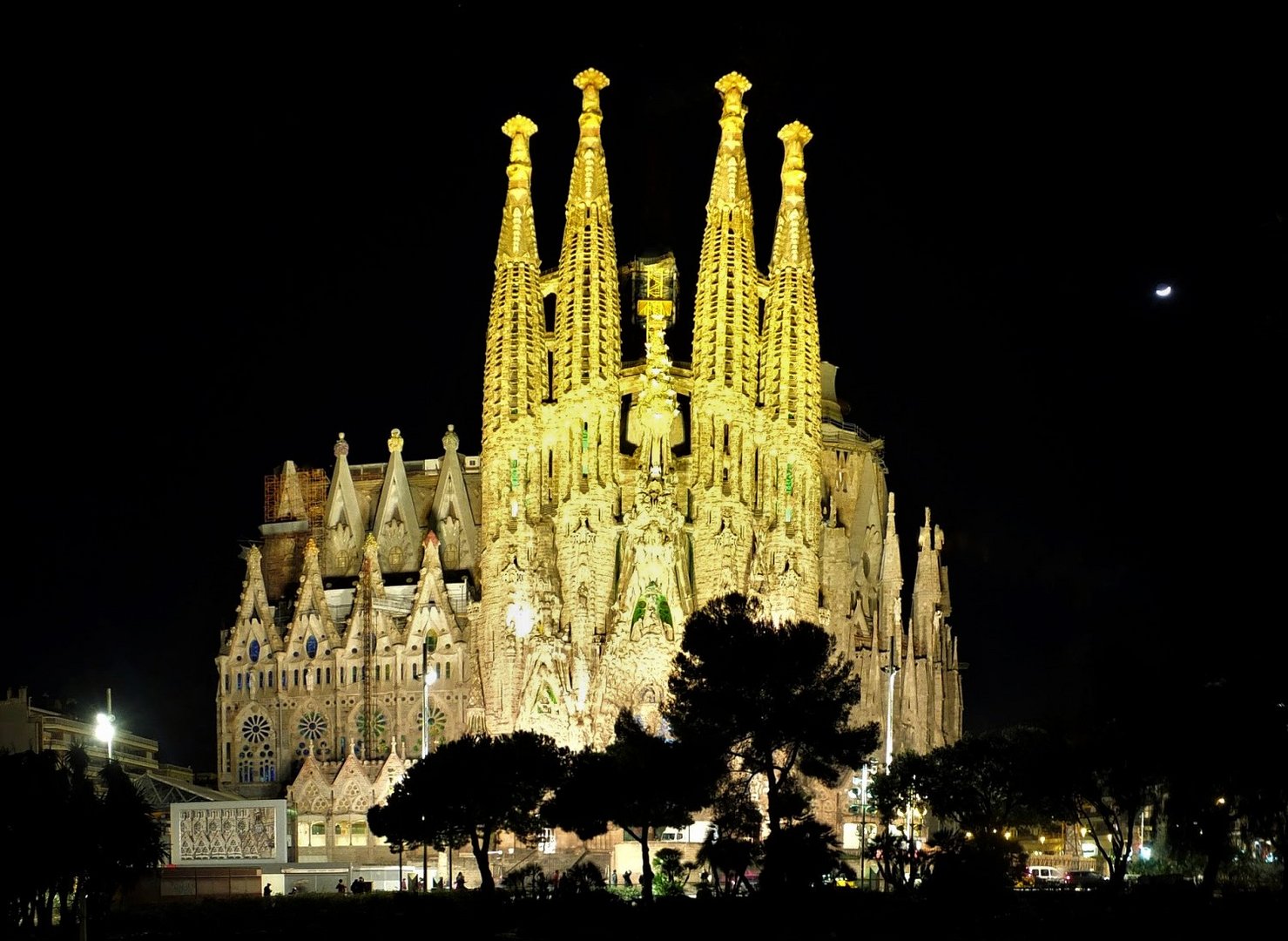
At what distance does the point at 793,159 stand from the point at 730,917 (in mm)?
62670

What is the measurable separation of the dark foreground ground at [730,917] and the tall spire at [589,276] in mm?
44544

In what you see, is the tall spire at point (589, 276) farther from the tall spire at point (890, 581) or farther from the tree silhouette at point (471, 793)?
the tree silhouette at point (471, 793)

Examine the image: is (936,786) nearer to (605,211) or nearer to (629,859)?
(629,859)

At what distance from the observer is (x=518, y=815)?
69938 millimetres

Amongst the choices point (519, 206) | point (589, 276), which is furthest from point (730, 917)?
point (519, 206)

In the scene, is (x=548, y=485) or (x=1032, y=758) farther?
(x=548, y=485)

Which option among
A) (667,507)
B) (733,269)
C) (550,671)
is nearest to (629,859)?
(550,671)

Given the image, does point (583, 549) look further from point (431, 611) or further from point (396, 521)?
point (396, 521)

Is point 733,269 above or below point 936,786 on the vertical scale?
above

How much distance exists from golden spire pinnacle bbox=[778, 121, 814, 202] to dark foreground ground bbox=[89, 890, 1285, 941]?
2186 inches

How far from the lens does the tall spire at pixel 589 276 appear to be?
102 meters

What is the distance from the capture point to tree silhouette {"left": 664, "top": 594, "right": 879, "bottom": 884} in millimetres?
65625

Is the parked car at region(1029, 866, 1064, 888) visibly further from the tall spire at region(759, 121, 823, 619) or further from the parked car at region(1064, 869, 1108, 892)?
the tall spire at region(759, 121, 823, 619)

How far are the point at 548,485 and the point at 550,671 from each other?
10.9 m
